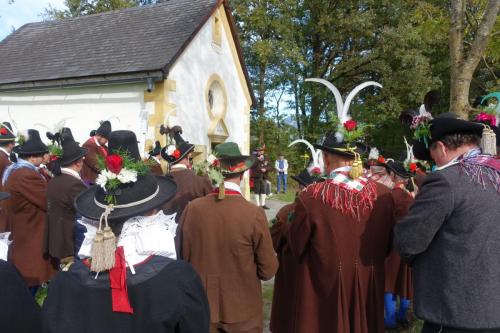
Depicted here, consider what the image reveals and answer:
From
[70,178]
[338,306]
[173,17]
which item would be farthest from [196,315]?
[173,17]

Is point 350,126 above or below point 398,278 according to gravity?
above

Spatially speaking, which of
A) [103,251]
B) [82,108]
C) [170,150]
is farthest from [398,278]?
[82,108]

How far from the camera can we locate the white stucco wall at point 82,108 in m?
12.0

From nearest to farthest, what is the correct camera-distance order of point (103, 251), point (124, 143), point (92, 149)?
point (103, 251) < point (124, 143) < point (92, 149)

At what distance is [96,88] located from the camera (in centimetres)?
1240

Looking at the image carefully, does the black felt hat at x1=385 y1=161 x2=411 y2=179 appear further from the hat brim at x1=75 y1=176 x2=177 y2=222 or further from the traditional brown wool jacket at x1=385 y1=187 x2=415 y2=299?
the hat brim at x1=75 y1=176 x2=177 y2=222

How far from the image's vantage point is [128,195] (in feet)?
6.57

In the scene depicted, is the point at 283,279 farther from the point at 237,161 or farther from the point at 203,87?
the point at 203,87

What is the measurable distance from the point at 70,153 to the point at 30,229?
118 cm

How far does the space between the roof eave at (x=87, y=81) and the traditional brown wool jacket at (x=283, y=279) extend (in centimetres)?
829

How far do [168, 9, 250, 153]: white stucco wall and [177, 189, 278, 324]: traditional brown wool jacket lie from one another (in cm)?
884

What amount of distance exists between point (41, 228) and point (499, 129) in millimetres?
5055

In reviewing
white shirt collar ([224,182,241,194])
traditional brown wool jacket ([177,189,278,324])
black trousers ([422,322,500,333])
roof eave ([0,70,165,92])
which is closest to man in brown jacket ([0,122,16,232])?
traditional brown wool jacket ([177,189,278,324])

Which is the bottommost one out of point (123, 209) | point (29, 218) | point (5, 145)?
point (29, 218)
